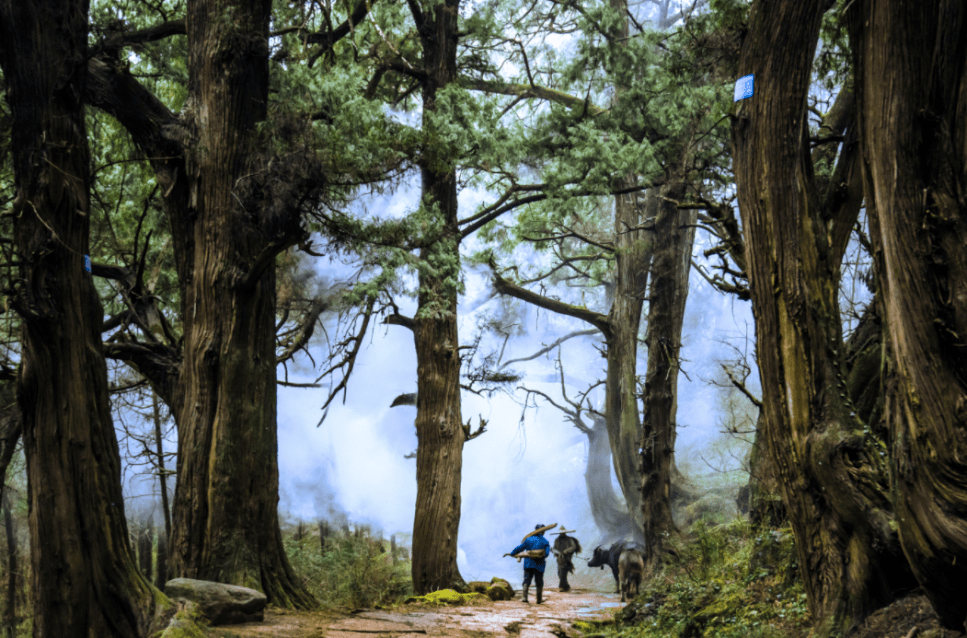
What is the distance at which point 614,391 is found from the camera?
62.3 ft

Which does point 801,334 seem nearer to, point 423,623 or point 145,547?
point 423,623

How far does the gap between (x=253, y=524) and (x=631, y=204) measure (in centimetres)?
1513

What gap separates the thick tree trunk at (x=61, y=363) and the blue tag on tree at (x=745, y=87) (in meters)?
5.22

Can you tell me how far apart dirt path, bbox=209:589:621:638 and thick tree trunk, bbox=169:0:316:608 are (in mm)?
937

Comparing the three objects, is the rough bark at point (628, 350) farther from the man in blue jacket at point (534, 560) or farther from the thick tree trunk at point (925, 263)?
the thick tree trunk at point (925, 263)

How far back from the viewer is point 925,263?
11.1ft

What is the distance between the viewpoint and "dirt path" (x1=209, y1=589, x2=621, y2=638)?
569cm

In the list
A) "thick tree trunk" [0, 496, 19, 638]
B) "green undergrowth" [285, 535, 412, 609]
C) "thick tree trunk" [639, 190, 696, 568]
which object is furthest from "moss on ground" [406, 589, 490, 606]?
"thick tree trunk" [0, 496, 19, 638]

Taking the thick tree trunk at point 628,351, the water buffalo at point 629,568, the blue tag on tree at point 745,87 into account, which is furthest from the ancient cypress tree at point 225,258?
the thick tree trunk at point 628,351

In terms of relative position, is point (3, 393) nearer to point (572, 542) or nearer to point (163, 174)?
point (163, 174)

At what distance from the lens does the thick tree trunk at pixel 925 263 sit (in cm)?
321

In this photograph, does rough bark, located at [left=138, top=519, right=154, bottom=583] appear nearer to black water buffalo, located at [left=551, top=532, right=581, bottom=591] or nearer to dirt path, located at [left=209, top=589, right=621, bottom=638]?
black water buffalo, located at [left=551, top=532, right=581, bottom=591]

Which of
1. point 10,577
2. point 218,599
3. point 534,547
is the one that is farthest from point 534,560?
point 10,577

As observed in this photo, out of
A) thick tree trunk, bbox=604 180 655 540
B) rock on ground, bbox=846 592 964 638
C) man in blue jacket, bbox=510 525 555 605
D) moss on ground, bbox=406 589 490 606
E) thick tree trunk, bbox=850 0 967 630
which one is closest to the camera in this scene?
thick tree trunk, bbox=850 0 967 630
